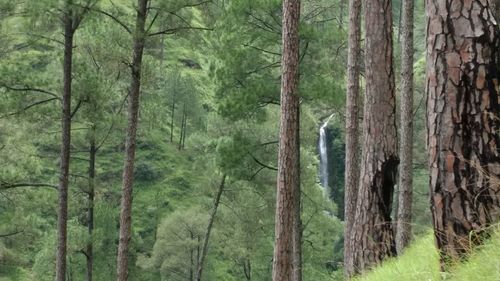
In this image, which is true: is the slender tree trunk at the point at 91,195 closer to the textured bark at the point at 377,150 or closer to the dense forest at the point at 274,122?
the dense forest at the point at 274,122

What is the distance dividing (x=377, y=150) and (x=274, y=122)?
14152 millimetres

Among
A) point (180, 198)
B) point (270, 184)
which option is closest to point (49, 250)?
point (270, 184)

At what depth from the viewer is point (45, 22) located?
1088 centimetres

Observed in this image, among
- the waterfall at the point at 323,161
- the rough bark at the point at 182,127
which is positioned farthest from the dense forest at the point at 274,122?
the rough bark at the point at 182,127

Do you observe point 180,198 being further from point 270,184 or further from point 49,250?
point 270,184

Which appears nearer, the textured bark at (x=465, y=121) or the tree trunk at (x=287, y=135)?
the textured bark at (x=465, y=121)

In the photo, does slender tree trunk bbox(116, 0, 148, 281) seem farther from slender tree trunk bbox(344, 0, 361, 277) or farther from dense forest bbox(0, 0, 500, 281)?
slender tree trunk bbox(344, 0, 361, 277)

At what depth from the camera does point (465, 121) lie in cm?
328

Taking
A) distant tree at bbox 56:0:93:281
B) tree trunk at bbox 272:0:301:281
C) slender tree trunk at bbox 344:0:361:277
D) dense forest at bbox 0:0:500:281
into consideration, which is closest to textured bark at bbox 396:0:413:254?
dense forest at bbox 0:0:500:281

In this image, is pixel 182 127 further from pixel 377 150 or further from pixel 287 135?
pixel 377 150

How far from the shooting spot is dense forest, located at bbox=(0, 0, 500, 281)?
331cm

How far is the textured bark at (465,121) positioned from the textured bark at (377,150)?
2.78 m

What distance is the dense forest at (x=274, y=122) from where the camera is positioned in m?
3.31

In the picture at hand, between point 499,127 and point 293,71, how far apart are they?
523 cm
